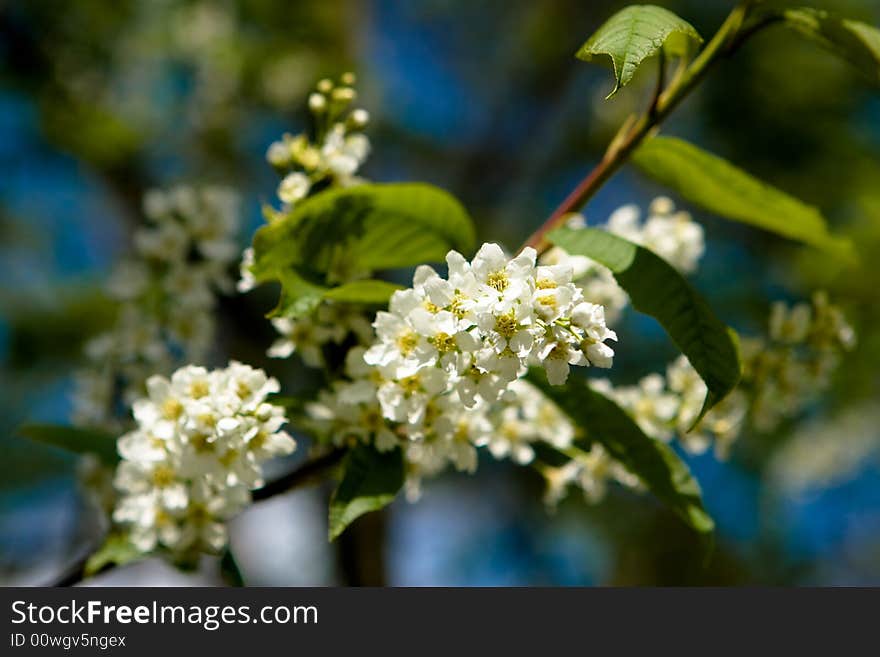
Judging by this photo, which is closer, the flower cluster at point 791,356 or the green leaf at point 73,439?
the green leaf at point 73,439

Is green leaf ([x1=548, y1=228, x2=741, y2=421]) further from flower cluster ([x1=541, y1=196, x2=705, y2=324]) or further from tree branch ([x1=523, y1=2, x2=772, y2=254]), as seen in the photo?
flower cluster ([x1=541, y1=196, x2=705, y2=324])

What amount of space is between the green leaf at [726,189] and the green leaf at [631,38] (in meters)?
0.29

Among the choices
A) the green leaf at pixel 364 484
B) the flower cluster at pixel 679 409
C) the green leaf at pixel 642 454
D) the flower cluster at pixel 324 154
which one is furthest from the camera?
the flower cluster at pixel 679 409

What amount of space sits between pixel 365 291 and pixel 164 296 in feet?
2.21

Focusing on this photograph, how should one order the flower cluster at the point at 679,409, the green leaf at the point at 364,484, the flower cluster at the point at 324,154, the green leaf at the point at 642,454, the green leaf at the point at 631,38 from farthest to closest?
the flower cluster at the point at 679,409 < the flower cluster at the point at 324,154 < the green leaf at the point at 642,454 < the green leaf at the point at 364,484 < the green leaf at the point at 631,38

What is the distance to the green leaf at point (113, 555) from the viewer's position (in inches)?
50.7

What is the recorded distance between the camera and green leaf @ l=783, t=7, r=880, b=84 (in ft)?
3.54

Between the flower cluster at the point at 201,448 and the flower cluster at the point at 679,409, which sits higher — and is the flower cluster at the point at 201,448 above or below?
below

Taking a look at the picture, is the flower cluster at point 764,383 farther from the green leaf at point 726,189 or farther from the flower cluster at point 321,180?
the flower cluster at point 321,180

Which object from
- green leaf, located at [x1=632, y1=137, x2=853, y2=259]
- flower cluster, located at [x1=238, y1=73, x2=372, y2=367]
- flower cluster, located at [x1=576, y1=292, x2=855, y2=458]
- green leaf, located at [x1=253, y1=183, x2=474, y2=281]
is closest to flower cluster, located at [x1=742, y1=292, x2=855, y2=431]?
flower cluster, located at [x1=576, y1=292, x2=855, y2=458]

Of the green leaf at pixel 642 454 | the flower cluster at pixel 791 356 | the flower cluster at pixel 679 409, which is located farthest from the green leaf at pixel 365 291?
the flower cluster at pixel 791 356

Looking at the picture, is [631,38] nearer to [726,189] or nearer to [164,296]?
[726,189]

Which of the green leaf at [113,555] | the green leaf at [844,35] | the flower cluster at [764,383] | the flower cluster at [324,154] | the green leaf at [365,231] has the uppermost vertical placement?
the flower cluster at [324,154]

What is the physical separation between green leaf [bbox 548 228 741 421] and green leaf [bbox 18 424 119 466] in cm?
79
